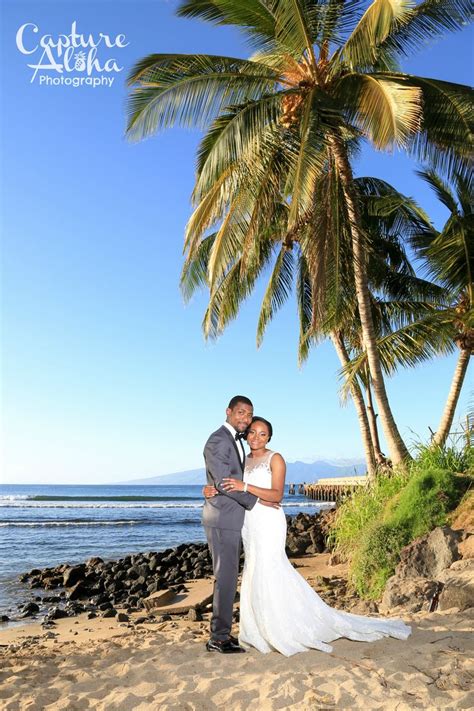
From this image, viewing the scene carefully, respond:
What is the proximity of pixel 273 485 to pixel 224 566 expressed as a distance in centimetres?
90

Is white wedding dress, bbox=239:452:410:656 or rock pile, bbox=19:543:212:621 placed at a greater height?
white wedding dress, bbox=239:452:410:656

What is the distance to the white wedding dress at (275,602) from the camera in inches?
239

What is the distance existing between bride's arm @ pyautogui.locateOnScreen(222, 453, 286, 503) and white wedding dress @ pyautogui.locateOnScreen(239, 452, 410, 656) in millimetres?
66

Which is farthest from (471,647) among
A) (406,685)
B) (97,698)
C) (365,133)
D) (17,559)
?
(17,559)

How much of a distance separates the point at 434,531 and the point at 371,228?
13.4 metres

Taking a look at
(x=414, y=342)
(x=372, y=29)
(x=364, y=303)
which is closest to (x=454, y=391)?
(x=414, y=342)

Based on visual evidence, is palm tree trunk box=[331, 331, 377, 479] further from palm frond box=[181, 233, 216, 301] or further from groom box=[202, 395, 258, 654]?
groom box=[202, 395, 258, 654]

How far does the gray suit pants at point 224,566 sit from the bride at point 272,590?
139mm

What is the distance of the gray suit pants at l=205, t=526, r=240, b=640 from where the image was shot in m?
6.12

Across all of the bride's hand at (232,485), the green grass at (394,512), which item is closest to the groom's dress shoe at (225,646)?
the bride's hand at (232,485)

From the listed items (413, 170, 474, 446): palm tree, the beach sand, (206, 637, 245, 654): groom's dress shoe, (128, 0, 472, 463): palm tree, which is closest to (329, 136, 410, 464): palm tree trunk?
(128, 0, 472, 463): palm tree

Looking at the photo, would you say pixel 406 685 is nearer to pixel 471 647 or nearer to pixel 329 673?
pixel 329 673

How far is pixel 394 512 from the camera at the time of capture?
431 inches

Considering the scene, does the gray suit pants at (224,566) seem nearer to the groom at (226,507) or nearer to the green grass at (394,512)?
the groom at (226,507)
